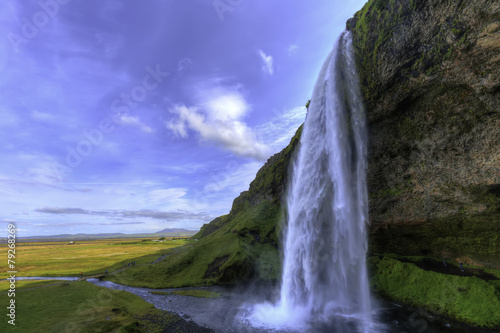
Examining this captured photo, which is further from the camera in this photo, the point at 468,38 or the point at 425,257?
the point at 425,257

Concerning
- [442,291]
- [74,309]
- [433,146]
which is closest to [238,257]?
[74,309]

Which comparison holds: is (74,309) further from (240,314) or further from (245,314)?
(245,314)

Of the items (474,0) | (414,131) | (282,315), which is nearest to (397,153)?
(414,131)

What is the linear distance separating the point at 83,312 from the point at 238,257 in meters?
26.9

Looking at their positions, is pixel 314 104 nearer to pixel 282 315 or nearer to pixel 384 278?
pixel 384 278

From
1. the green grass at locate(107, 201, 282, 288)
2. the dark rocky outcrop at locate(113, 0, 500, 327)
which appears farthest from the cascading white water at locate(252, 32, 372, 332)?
the green grass at locate(107, 201, 282, 288)

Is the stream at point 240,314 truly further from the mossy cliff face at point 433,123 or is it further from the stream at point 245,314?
the mossy cliff face at point 433,123

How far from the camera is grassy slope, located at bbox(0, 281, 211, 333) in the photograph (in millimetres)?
22656

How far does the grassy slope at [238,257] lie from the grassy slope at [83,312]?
12.9 meters

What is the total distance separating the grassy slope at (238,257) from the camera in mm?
44875

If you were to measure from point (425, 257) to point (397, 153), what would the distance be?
49.7ft

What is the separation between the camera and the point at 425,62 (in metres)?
25.7

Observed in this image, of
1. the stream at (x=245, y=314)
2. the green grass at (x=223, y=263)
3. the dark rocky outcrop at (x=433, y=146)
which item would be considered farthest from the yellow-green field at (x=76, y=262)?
the dark rocky outcrop at (x=433, y=146)

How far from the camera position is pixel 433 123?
2697cm
